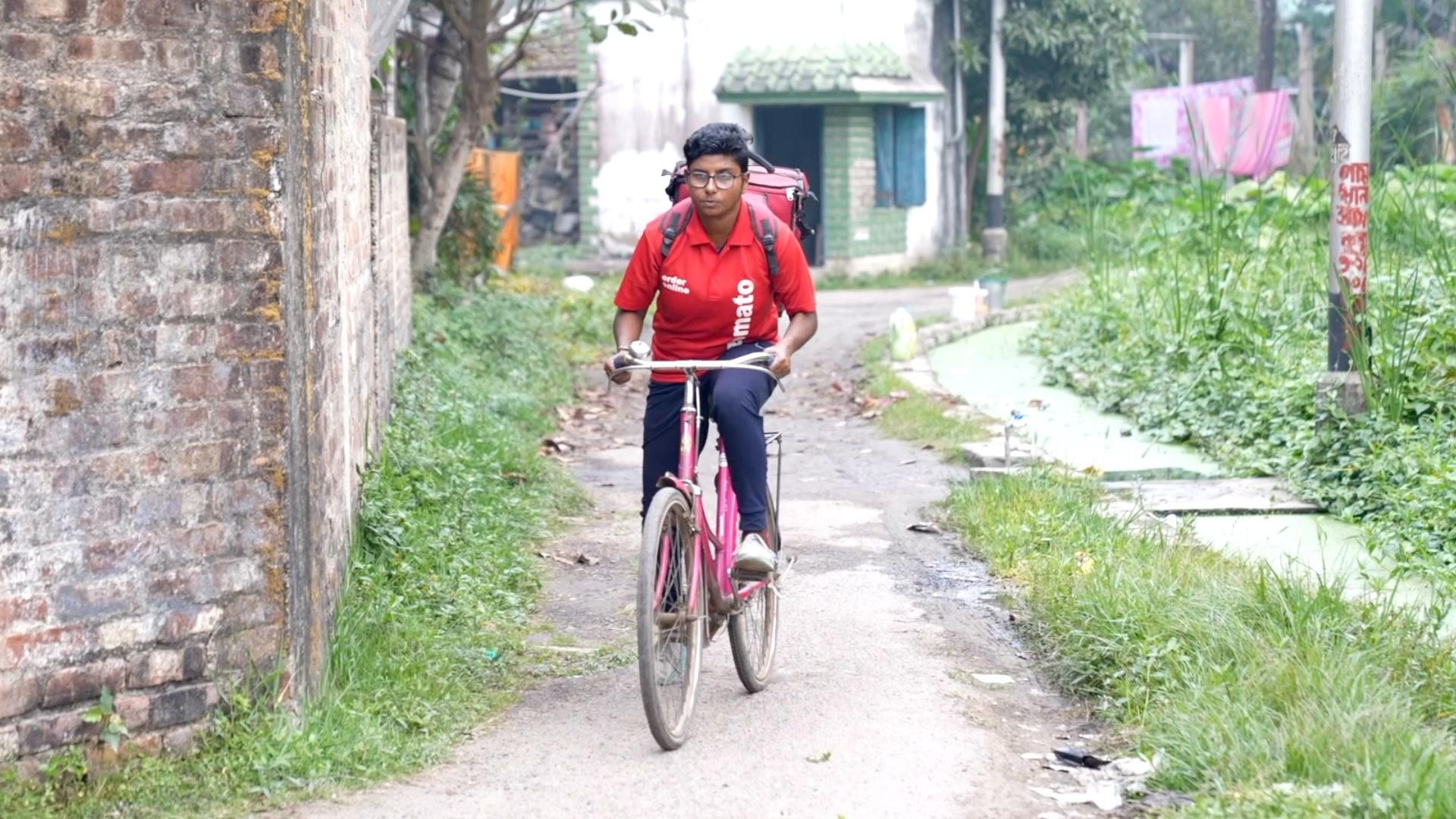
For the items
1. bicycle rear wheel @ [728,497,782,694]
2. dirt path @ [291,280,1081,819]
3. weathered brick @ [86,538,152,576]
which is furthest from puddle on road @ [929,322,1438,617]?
A: weathered brick @ [86,538,152,576]

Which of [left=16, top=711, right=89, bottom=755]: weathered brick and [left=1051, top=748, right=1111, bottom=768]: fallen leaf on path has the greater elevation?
[left=16, top=711, right=89, bottom=755]: weathered brick

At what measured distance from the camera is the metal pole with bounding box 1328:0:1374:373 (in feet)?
26.0

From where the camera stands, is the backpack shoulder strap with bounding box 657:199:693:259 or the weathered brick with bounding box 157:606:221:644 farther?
the backpack shoulder strap with bounding box 657:199:693:259

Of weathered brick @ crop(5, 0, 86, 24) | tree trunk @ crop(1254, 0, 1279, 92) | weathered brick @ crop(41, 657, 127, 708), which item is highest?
tree trunk @ crop(1254, 0, 1279, 92)

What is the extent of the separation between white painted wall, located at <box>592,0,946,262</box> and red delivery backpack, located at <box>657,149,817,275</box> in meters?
15.6

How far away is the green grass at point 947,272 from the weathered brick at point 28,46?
17213 millimetres

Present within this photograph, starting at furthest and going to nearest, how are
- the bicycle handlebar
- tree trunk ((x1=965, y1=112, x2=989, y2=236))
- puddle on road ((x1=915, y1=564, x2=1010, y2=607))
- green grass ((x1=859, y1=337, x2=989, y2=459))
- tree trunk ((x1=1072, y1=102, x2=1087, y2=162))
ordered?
tree trunk ((x1=1072, y1=102, x2=1087, y2=162)) → tree trunk ((x1=965, y1=112, x2=989, y2=236)) → green grass ((x1=859, y1=337, x2=989, y2=459)) → puddle on road ((x1=915, y1=564, x2=1010, y2=607)) → the bicycle handlebar

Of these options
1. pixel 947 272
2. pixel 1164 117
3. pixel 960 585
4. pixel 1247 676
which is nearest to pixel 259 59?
pixel 1247 676

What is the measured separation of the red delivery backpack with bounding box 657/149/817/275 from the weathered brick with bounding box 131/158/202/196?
1.47m

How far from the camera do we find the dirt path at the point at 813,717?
171 inches

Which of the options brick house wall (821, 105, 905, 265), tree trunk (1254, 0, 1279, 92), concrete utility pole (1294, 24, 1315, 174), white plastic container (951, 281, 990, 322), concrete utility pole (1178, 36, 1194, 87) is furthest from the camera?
concrete utility pole (1178, 36, 1194, 87)

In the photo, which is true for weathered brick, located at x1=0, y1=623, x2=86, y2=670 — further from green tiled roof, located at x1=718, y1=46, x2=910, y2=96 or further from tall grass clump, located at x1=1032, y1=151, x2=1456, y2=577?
green tiled roof, located at x1=718, y1=46, x2=910, y2=96

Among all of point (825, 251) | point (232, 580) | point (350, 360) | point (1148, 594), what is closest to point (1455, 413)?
point (1148, 594)

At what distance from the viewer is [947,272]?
22406mm
